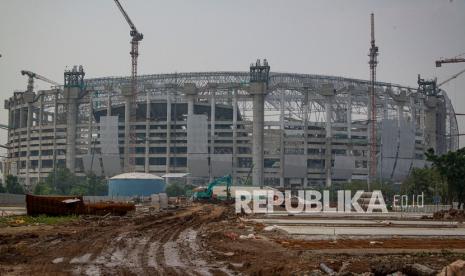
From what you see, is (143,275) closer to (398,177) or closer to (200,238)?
(200,238)

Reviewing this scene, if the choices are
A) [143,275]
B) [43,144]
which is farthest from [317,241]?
[43,144]

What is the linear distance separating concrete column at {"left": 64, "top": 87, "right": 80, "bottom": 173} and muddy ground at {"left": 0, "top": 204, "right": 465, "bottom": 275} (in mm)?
120762

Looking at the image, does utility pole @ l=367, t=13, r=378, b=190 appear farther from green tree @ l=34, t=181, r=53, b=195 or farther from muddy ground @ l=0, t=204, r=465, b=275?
muddy ground @ l=0, t=204, r=465, b=275

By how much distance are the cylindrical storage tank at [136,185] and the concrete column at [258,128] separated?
87.6 feet

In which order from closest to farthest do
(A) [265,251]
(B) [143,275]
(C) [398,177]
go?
1. (B) [143,275]
2. (A) [265,251]
3. (C) [398,177]

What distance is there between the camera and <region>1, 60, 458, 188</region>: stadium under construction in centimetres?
13588

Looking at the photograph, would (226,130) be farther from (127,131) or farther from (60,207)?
(60,207)

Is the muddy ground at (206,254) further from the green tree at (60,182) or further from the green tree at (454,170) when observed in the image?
the green tree at (60,182)

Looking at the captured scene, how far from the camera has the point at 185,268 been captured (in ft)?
49.1

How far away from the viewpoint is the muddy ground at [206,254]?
14.5m

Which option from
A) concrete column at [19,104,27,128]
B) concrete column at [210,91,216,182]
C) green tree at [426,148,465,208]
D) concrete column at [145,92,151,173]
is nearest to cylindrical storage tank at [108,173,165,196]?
concrete column at [145,92,151,173]

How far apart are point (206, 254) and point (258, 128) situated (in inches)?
4515

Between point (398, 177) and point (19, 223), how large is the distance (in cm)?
12512

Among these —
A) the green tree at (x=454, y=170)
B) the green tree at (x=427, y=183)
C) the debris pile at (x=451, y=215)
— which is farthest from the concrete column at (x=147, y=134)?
the debris pile at (x=451, y=215)
